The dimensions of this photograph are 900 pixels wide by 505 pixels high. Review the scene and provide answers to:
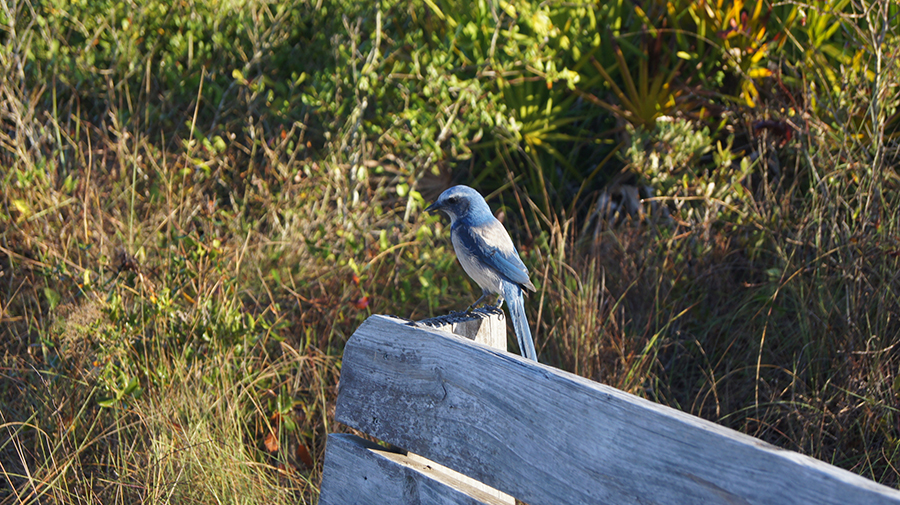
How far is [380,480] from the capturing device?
1571 mm

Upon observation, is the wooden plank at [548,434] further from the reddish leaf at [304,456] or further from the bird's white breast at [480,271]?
the reddish leaf at [304,456]

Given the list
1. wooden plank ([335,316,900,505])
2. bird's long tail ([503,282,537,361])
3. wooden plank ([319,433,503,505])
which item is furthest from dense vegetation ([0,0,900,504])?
wooden plank ([335,316,900,505])

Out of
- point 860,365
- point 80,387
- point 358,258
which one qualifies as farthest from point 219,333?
point 860,365

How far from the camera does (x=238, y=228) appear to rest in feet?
13.4

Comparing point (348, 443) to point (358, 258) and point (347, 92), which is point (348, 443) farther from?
point (347, 92)

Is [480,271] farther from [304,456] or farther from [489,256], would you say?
[304,456]

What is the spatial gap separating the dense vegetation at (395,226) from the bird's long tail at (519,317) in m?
0.66

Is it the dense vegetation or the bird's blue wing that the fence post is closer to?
the bird's blue wing

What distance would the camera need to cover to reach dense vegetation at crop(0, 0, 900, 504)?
8.98 ft

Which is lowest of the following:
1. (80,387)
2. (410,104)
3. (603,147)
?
(80,387)

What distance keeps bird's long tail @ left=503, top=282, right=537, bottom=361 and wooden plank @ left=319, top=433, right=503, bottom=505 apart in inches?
28.8

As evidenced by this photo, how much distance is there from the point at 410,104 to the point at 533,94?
1009mm

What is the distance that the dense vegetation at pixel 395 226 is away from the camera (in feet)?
8.98

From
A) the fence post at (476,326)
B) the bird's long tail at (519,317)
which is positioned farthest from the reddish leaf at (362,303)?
the fence post at (476,326)
